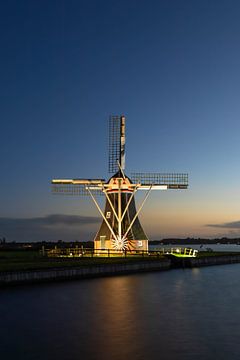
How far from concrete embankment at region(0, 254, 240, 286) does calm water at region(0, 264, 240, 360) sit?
1175 millimetres

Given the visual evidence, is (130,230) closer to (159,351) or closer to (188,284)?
(188,284)

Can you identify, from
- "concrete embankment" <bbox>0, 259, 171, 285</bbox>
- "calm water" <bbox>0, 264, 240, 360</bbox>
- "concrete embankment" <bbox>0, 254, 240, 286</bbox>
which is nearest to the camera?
"calm water" <bbox>0, 264, 240, 360</bbox>

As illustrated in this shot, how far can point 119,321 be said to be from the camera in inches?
980

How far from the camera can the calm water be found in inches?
746

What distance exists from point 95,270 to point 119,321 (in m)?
16.2

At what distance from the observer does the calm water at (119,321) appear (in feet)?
62.2

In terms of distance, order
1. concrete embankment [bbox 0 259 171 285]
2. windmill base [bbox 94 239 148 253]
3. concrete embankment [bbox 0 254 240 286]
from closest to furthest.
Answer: concrete embankment [bbox 0 259 171 285], concrete embankment [bbox 0 254 240 286], windmill base [bbox 94 239 148 253]

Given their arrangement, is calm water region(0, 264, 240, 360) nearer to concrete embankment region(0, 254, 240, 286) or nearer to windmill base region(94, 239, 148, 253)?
concrete embankment region(0, 254, 240, 286)

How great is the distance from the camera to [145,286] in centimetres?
3756

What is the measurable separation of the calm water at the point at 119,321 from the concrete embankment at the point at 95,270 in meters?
1.17

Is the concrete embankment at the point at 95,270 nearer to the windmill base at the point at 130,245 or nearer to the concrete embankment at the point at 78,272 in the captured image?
the concrete embankment at the point at 78,272

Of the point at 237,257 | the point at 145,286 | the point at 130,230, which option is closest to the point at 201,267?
the point at 130,230

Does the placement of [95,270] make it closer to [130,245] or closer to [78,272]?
[78,272]

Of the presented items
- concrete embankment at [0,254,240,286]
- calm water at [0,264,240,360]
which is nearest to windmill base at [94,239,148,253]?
concrete embankment at [0,254,240,286]
